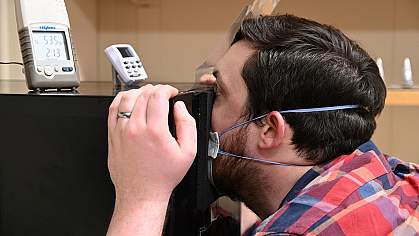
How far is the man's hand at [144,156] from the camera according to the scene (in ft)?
2.28

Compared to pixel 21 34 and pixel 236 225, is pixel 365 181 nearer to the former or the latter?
pixel 236 225

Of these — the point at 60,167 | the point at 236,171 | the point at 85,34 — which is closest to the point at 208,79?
the point at 236,171

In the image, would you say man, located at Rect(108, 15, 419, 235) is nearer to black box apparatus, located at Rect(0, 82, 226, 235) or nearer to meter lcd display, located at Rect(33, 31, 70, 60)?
black box apparatus, located at Rect(0, 82, 226, 235)

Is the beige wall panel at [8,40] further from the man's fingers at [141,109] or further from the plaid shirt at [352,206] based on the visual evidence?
the plaid shirt at [352,206]

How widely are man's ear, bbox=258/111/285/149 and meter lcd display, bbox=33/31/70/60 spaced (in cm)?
31

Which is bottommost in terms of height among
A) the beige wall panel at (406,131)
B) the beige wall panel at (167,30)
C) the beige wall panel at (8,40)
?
the beige wall panel at (406,131)

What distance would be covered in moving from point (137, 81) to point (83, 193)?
0.81ft

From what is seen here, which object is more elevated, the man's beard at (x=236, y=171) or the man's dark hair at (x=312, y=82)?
the man's dark hair at (x=312, y=82)

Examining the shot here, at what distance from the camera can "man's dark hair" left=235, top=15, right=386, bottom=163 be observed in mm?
838

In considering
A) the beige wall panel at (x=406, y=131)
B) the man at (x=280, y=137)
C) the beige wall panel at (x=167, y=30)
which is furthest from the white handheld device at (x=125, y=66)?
the beige wall panel at (x=406, y=131)

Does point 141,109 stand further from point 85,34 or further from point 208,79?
point 85,34

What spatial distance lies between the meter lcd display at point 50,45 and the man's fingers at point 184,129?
253 millimetres

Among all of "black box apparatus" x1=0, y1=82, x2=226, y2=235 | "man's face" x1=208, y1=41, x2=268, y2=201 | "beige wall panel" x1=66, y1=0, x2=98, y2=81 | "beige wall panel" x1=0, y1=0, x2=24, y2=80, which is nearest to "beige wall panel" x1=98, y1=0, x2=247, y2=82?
"beige wall panel" x1=66, y1=0, x2=98, y2=81

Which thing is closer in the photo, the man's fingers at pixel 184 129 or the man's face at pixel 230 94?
the man's fingers at pixel 184 129
